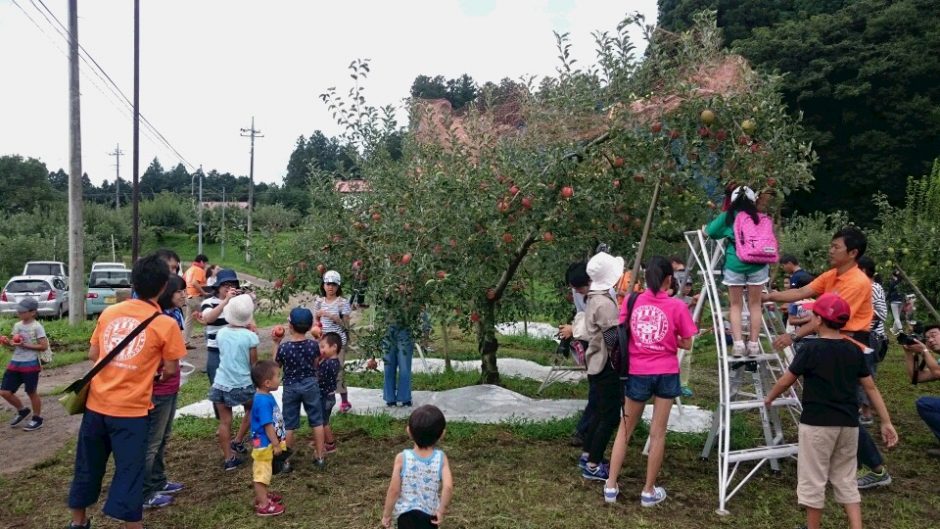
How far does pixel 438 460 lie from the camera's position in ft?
10.4

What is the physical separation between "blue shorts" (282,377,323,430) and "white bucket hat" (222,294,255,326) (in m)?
0.63

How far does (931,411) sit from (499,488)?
3.74 meters

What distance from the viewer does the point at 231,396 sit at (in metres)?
5.14

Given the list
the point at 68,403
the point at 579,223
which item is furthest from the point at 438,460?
the point at 579,223

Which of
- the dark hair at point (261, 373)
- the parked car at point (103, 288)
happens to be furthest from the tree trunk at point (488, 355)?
the parked car at point (103, 288)

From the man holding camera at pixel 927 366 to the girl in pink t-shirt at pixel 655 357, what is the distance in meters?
2.23

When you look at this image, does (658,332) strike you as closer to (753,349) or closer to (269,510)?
(753,349)

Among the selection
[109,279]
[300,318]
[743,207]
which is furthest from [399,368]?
[109,279]

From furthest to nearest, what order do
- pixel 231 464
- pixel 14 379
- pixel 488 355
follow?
pixel 488 355, pixel 14 379, pixel 231 464

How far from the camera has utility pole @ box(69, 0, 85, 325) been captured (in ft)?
46.9

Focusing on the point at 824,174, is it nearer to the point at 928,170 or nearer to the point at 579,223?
the point at 928,170

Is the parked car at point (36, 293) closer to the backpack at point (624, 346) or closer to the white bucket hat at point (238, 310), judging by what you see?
the white bucket hat at point (238, 310)

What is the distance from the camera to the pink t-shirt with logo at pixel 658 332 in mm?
4438

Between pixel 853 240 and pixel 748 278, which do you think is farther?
pixel 748 278
